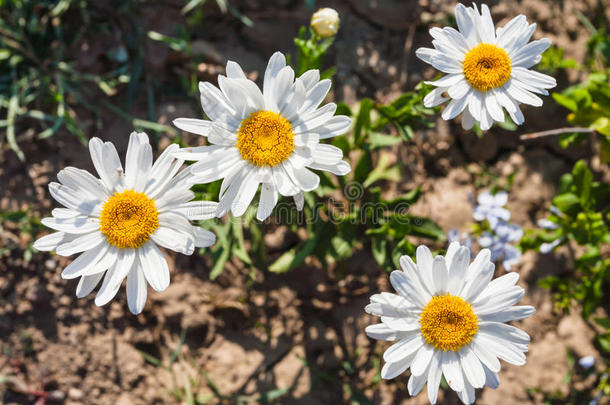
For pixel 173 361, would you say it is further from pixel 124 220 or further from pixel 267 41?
pixel 267 41

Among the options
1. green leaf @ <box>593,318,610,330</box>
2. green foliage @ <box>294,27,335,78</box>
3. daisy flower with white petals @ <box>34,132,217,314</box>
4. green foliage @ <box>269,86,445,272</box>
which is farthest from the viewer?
green leaf @ <box>593,318,610,330</box>

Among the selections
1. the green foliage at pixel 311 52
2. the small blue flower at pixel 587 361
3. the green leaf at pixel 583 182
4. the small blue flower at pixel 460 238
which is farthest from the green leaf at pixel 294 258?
the small blue flower at pixel 587 361

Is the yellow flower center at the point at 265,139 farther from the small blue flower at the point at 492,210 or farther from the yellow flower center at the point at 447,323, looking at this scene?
the small blue flower at the point at 492,210

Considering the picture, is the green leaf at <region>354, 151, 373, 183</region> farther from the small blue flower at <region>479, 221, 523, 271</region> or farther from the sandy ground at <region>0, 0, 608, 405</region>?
the small blue flower at <region>479, 221, 523, 271</region>

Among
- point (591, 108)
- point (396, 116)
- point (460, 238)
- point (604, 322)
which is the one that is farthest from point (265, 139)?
point (604, 322)

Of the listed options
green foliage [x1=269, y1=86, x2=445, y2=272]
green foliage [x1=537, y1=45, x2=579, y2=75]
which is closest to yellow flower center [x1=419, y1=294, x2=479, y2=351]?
green foliage [x1=269, y1=86, x2=445, y2=272]

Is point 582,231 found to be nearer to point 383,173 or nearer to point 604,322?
point 604,322

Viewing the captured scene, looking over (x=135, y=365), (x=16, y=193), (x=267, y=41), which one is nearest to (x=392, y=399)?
(x=135, y=365)
